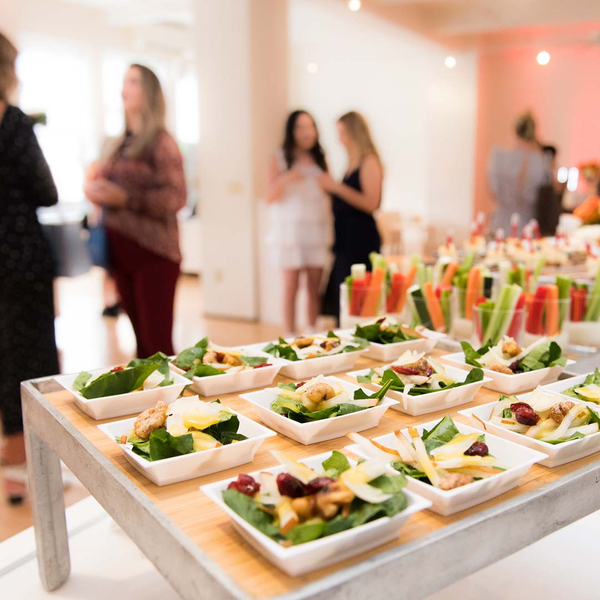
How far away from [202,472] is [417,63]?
22.4 ft

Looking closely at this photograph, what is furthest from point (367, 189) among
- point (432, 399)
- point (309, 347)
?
point (432, 399)

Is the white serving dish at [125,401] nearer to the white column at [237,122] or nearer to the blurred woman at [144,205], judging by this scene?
the blurred woman at [144,205]

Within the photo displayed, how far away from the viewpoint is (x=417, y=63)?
23.0 ft

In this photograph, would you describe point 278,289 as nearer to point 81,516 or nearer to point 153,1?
point 153,1

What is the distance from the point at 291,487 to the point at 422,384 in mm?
503

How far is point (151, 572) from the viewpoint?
1439 mm

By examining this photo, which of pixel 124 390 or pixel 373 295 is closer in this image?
pixel 124 390

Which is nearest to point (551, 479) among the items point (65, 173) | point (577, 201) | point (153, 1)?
point (65, 173)

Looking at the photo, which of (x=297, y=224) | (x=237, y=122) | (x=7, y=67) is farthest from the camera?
(x=237, y=122)

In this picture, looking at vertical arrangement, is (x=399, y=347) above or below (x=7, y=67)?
below

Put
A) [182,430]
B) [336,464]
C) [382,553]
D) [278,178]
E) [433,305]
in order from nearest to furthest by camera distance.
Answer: [382,553]
[336,464]
[182,430]
[433,305]
[278,178]

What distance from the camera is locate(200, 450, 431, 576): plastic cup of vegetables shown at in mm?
716

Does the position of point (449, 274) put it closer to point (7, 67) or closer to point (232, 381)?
point (232, 381)

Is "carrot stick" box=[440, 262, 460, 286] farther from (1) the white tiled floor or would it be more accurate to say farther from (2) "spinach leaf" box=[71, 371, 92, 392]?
(2) "spinach leaf" box=[71, 371, 92, 392]
